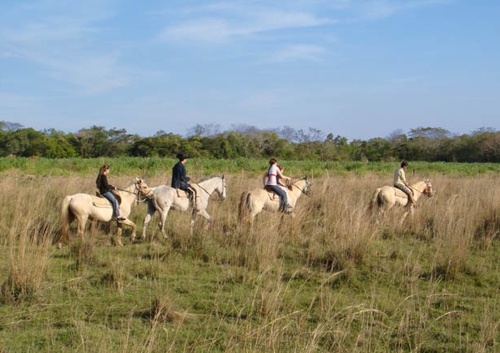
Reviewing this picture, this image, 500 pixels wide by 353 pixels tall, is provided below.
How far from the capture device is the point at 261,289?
6945 millimetres

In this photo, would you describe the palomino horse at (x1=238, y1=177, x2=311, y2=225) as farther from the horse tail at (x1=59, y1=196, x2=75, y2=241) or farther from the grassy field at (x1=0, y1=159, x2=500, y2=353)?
the horse tail at (x1=59, y1=196, x2=75, y2=241)

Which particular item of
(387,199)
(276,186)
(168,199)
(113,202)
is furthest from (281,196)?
(113,202)

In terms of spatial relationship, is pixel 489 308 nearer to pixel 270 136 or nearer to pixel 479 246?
pixel 479 246

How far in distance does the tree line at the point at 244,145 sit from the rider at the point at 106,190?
4365cm

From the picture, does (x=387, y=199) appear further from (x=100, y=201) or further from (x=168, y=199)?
(x=100, y=201)

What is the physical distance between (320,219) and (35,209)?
7.57 metres

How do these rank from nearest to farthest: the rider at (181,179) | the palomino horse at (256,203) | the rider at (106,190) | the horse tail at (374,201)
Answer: the rider at (106,190)
the palomino horse at (256,203)
the rider at (181,179)
the horse tail at (374,201)

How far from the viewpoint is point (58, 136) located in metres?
62.3

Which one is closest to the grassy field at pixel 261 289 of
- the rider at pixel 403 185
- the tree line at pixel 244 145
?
the rider at pixel 403 185

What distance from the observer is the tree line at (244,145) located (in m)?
57.8

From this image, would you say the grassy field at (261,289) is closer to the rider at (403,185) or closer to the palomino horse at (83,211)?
the palomino horse at (83,211)

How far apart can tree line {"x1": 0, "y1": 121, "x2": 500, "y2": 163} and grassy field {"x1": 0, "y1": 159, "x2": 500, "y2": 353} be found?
149ft

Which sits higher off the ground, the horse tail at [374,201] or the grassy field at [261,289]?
the horse tail at [374,201]

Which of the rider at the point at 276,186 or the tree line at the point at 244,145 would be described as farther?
the tree line at the point at 244,145
